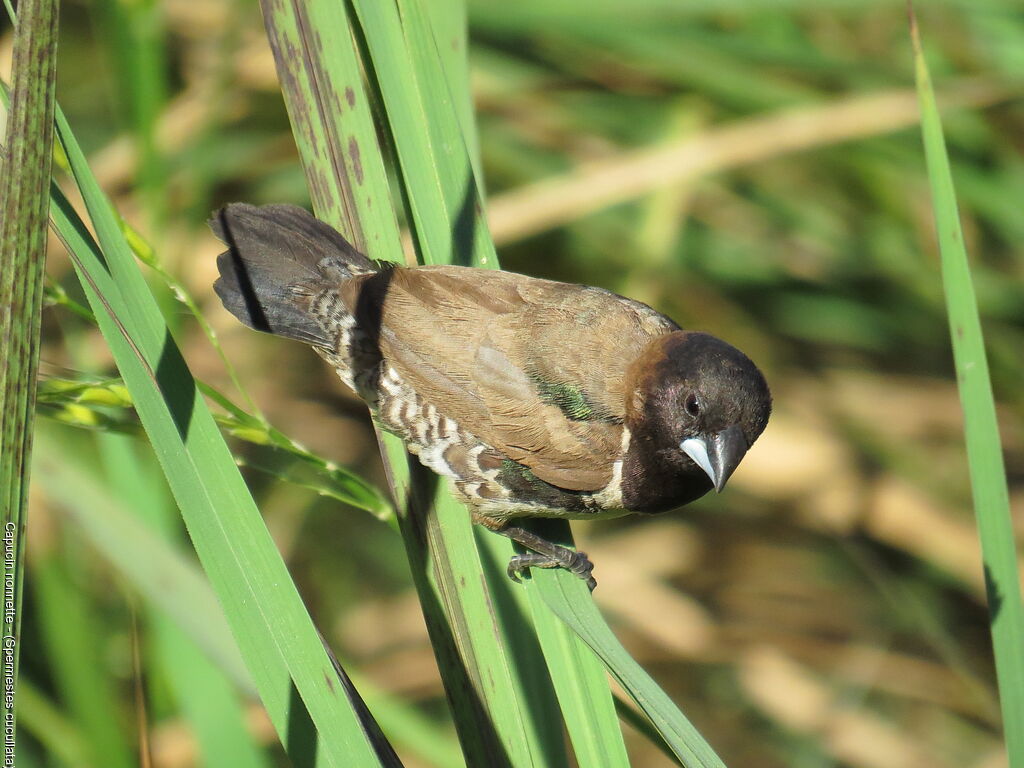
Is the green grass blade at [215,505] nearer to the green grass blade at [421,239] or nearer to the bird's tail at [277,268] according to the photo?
the green grass blade at [421,239]

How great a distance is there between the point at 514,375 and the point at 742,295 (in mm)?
2142

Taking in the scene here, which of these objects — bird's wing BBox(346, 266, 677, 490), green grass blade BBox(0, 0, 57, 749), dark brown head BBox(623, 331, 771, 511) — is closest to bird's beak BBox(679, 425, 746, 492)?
dark brown head BBox(623, 331, 771, 511)

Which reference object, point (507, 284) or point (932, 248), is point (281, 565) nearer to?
point (507, 284)

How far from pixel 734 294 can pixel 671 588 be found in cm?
122

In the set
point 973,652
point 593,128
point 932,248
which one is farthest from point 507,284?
point 973,652

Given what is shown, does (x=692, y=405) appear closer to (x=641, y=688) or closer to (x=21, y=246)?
(x=641, y=688)

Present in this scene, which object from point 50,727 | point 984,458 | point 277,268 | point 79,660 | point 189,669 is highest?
point 277,268

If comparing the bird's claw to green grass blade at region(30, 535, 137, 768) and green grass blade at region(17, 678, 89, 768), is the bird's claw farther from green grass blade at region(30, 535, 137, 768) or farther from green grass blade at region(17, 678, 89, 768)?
green grass blade at region(17, 678, 89, 768)

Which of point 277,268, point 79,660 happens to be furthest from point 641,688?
point 79,660

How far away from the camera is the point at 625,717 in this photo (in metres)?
1.65

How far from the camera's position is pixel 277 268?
7.09ft

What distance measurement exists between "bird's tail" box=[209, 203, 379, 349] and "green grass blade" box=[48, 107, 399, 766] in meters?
0.88

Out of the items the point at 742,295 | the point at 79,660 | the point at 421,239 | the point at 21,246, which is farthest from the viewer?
the point at 742,295

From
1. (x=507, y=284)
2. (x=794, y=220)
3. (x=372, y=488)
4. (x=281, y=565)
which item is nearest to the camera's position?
(x=281, y=565)
